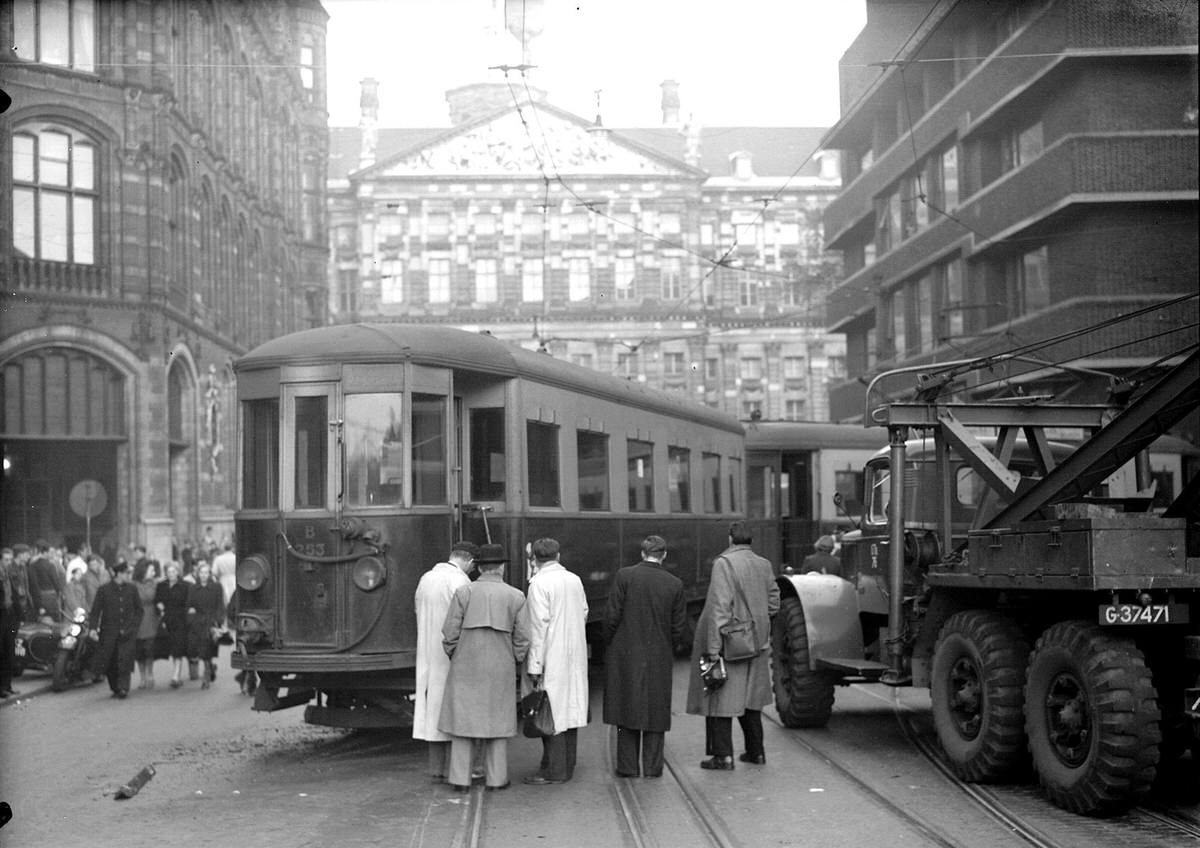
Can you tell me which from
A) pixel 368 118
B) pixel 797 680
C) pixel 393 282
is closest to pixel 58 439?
pixel 797 680

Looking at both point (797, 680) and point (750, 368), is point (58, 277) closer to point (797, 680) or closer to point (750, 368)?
point (797, 680)

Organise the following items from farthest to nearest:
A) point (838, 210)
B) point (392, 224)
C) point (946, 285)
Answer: point (392, 224) → point (838, 210) → point (946, 285)

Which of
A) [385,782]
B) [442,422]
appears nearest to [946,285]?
[442,422]

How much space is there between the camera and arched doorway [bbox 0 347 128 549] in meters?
33.2

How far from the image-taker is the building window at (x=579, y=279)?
272ft

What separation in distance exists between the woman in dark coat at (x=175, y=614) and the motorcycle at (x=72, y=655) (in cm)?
93

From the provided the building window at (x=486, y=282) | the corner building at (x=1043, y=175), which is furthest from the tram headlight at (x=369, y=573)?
the building window at (x=486, y=282)

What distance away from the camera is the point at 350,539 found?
11516 mm

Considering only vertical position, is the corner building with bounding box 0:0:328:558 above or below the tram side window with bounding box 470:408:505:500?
above

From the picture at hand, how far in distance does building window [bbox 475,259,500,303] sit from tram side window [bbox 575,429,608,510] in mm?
68539

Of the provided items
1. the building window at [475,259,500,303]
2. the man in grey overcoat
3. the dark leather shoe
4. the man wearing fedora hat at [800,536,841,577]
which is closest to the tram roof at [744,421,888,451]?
the man wearing fedora hat at [800,536,841,577]

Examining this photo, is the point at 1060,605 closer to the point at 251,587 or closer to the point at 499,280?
the point at 251,587

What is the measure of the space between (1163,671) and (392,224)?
7632 centimetres

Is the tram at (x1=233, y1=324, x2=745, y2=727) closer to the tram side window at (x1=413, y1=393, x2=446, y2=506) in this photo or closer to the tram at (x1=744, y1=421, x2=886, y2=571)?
the tram side window at (x1=413, y1=393, x2=446, y2=506)
